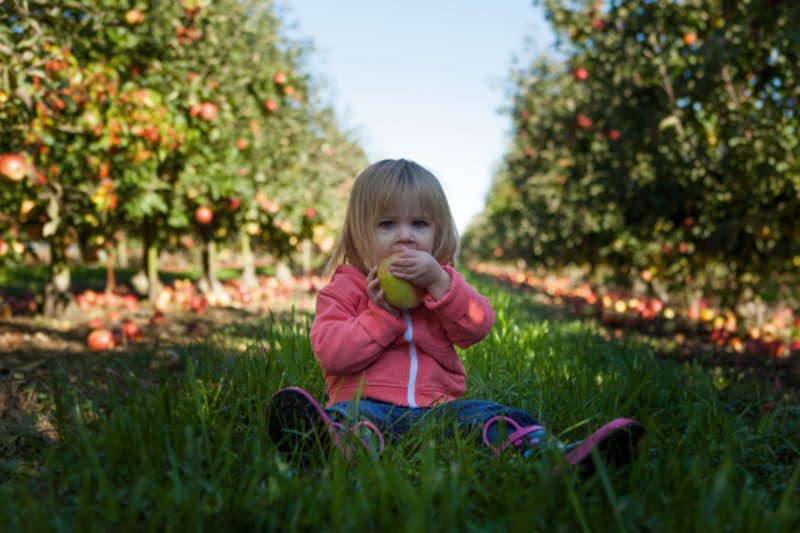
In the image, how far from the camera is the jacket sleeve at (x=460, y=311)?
2.43 meters

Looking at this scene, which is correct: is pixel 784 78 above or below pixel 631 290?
above


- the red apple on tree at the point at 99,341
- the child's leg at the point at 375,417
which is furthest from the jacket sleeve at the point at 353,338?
the red apple on tree at the point at 99,341

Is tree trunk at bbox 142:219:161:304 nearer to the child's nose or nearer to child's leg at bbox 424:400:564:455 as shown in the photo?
the child's nose

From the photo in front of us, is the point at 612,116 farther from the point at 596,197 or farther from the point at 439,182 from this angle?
the point at 439,182

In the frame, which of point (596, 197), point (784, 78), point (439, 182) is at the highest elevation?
point (784, 78)

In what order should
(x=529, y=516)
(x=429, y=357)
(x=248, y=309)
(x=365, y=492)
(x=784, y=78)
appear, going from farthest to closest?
(x=248, y=309) < (x=784, y=78) < (x=429, y=357) < (x=365, y=492) < (x=529, y=516)

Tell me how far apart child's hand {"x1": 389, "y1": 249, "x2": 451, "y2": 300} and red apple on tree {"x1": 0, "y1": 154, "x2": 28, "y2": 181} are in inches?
142

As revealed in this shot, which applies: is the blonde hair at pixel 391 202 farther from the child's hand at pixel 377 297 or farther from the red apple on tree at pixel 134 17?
→ the red apple on tree at pixel 134 17

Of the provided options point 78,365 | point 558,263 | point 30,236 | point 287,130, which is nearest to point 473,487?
point 78,365

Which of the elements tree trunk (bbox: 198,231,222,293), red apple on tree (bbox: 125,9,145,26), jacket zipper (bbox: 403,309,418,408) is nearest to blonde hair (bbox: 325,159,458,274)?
jacket zipper (bbox: 403,309,418,408)

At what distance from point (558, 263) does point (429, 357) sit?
13656mm

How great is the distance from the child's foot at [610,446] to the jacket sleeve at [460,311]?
64 centimetres

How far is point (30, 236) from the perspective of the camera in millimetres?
7328

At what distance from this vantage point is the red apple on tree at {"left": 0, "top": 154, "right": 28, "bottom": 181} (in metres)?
4.86
